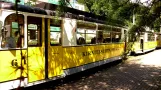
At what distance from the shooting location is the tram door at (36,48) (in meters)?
7.50

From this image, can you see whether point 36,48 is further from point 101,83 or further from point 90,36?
point 90,36

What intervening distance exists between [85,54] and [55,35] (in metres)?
2.62

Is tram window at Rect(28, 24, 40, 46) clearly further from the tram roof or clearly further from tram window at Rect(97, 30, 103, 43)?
tram window at Rect(97, 30, 103, 43)

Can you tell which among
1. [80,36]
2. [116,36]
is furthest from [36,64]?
[116,36]

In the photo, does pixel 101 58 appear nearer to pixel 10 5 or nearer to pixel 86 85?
pixel 86 85

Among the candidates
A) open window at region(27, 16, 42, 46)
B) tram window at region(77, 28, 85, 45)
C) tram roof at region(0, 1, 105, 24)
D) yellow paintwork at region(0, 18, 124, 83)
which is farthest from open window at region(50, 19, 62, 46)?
tram window at region(77, 28, 85, 45)

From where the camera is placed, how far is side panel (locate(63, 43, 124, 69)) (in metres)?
9.58

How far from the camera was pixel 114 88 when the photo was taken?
9.09 m

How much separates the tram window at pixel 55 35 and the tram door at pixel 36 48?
504mm

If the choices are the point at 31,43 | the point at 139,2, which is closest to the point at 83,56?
the point at 31,43

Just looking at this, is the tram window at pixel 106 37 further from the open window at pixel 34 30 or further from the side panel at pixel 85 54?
the open window at pixel 34 30

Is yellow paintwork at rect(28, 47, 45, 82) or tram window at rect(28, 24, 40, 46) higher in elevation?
tram window at rect(28, 24, 40, 46)

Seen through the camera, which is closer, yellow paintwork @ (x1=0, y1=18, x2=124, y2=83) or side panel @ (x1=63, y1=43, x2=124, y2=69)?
yellow paintwork @ (x1=0, y1=18, x2=124, y2=83)

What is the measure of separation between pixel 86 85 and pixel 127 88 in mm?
1601
